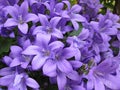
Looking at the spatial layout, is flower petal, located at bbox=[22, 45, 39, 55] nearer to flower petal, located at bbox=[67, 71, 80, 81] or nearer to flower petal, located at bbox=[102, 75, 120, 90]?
flower petal, located at bbox=[67, 71, 80, 81]

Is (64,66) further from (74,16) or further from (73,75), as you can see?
(74,16)

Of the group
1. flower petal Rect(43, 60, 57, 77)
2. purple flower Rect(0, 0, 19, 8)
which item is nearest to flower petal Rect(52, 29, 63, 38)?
flower petal Rect(43, 60, 57, 77)

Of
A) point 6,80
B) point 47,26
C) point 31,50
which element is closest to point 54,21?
point 47,26

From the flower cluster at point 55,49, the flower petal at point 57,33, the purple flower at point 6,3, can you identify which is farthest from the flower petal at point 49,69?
the purple flower at point 6,3

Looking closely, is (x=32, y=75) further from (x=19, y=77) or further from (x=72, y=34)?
(x=72, y=34)

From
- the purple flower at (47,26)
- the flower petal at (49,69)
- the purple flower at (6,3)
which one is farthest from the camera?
the purple flower at (6,3)

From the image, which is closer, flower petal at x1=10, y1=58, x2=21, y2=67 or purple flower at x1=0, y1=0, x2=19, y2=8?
Result: flower petal at x1=10, y1=58, x2=21, y2=67

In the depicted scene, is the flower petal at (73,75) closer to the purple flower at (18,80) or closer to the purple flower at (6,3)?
the purple flower at (18,80)
